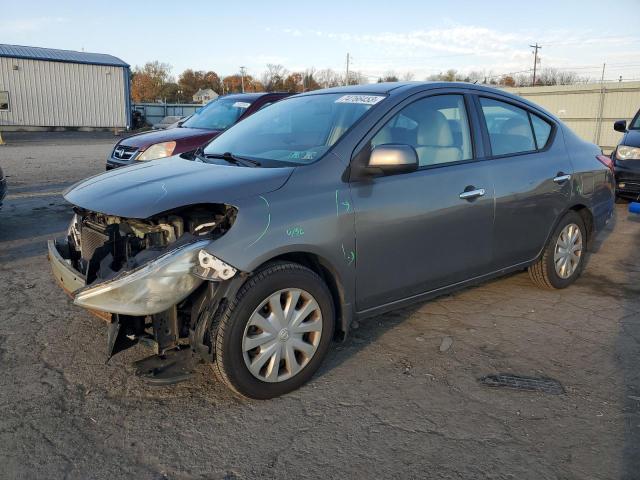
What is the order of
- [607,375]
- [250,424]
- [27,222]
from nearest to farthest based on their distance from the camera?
[250,424]
[607,375]
[27,222]

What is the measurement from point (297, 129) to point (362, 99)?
20.1 inches

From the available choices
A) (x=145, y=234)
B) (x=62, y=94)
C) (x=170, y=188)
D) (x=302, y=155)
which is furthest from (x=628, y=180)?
(x=62, y=94)

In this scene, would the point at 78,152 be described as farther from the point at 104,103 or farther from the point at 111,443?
the point at 111,443

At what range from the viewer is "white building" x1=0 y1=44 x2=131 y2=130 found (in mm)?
31141

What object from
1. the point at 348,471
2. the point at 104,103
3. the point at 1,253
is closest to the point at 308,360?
Answer: the point at 348,471

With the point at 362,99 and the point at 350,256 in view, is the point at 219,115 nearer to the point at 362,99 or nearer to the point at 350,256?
the point at 362,99

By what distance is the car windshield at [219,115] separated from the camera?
9271 mm

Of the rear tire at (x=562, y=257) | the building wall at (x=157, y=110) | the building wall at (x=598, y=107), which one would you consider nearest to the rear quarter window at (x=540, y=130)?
the rear tire at (x=562, y=257)

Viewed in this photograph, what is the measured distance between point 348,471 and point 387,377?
38.9 inches

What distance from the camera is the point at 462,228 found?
4.06 meters

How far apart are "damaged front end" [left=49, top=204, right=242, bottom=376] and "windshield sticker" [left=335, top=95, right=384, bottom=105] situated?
136cm

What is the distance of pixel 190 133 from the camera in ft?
28.7

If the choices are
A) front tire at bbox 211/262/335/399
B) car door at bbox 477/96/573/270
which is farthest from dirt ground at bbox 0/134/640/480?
car door at bbox 477/96/573/270

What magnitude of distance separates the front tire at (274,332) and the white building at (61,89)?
33.2 metres
